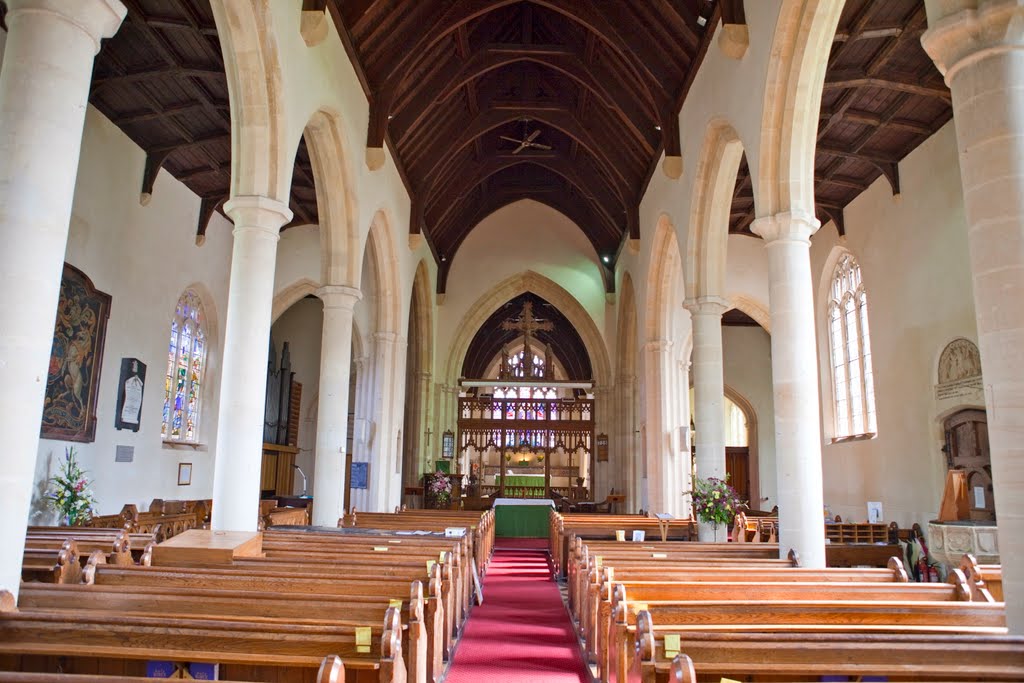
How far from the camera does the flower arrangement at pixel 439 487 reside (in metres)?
15.9

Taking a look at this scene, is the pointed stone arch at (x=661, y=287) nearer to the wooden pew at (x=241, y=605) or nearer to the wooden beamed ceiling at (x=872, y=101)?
the wooden beamed ceiling at (x=872, y=101)

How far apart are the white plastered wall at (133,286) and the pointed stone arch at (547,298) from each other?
6.74m

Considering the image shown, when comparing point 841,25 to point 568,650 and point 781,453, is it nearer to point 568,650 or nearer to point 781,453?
point 781,453

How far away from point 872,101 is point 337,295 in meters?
7.80

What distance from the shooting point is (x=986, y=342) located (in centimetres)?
341

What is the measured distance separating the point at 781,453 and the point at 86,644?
556cm

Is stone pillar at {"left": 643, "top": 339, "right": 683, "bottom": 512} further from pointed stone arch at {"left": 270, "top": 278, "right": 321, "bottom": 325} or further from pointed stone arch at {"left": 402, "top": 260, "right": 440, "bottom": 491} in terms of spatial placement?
pointed stone arch at {"left": 270, "top": 278, "right": 321, "bottom": 325}

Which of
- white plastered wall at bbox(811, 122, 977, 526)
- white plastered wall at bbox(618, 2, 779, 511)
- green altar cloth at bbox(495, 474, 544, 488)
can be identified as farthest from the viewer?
green altar cloth at bbox(495, 474, 544, 488)

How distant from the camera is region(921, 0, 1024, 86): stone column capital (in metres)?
3.41

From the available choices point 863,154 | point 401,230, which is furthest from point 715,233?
point 401,230

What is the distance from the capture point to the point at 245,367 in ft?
22.3

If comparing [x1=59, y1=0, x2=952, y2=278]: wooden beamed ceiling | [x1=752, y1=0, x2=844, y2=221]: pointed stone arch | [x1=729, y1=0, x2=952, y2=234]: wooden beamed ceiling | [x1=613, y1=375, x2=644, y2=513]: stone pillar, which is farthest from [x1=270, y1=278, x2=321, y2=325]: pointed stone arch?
[x1=752, y1=0, x2=844, y2=221]: pointed stone arch

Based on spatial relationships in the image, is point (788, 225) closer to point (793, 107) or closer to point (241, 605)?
point (793, 107)

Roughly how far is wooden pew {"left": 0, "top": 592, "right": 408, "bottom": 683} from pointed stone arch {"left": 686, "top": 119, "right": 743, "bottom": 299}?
8.06 m
